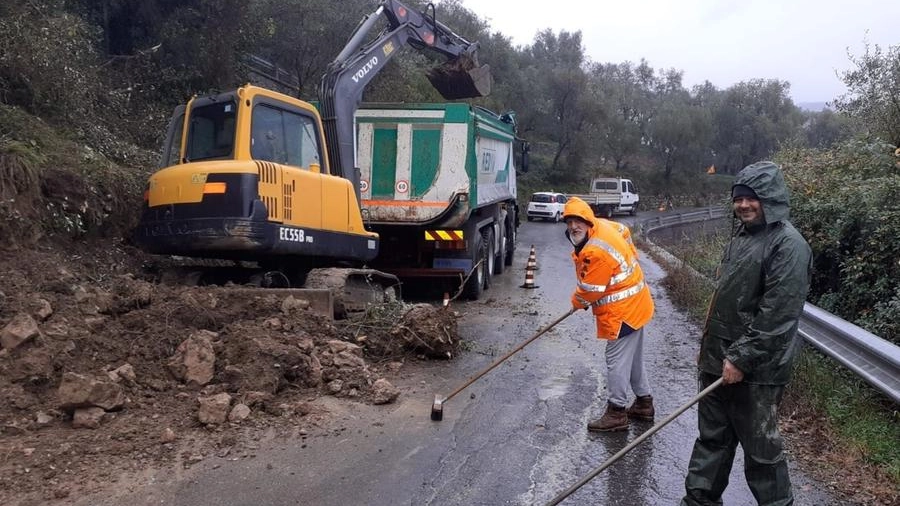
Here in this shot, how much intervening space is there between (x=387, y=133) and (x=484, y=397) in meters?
5.31

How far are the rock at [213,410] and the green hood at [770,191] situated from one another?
361cm

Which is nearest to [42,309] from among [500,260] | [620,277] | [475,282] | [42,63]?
[620,277]

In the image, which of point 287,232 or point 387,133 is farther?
point 387,133

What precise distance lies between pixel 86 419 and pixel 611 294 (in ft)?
12.1

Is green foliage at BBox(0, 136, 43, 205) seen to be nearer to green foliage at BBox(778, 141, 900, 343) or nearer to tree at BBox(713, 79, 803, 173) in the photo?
green foliage at BBox(778, 141, 900, 343)

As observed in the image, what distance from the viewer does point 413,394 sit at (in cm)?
602

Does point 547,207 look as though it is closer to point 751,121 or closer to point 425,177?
point 425,177

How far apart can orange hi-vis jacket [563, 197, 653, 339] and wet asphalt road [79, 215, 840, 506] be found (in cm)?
83

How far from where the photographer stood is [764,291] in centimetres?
357

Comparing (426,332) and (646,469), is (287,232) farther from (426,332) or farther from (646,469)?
(646,469)

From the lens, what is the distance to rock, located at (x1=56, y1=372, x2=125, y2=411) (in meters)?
4.69

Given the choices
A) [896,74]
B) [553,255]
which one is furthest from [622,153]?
[896,74]

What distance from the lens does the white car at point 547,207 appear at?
31969 mm

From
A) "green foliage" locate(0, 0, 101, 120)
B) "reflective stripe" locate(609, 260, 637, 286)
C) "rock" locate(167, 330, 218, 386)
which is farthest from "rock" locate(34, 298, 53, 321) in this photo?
"green foliage" locate(0, 0, 101, 120)
